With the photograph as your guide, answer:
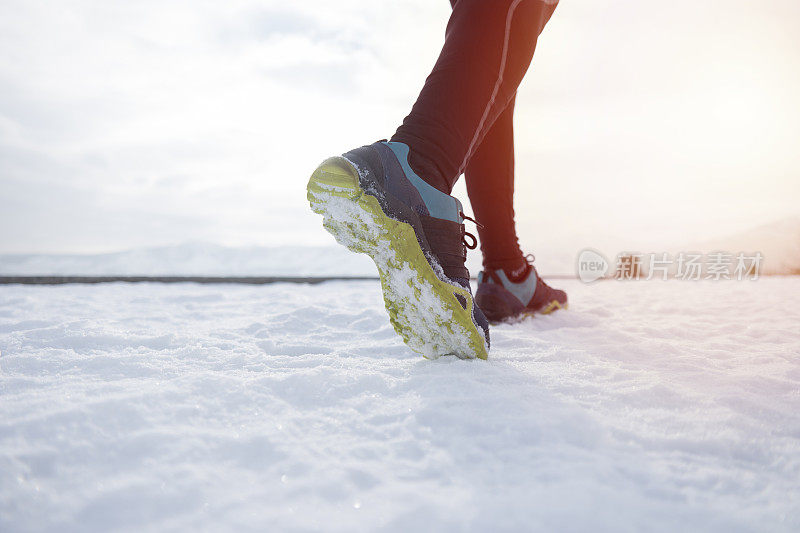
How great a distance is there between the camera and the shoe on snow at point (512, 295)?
5.05 feet

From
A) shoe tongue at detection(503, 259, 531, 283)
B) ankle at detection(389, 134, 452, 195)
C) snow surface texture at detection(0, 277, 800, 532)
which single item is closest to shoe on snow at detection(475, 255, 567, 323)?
shoe tongue at detection(503, 259, 531, 283)

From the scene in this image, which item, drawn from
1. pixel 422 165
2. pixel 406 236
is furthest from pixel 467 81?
pixel 406 236

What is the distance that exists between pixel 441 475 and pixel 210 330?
3.04ft

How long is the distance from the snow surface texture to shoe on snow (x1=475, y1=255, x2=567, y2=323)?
0.50 m

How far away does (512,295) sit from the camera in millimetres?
1575

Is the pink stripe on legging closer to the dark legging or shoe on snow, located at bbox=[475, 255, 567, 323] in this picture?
the dark legging

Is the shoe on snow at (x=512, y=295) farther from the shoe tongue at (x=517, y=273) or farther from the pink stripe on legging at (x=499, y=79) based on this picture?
the pink stripe on legging at (x=499, y=79)

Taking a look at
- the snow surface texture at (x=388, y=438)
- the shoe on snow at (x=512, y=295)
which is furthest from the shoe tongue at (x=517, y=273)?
the snow surface texture at (x=388, y=438)

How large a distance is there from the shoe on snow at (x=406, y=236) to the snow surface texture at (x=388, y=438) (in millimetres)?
73

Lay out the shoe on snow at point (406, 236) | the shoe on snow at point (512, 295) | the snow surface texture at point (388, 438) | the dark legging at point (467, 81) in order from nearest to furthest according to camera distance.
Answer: the snow surface texture at point (388, 438)
the shoe on snow at point (406, 236)
the dark legging at point (467, 81)
the shoe on snow at point (512, 295)

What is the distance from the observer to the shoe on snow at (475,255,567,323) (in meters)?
1.54

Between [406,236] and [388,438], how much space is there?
0.35 m

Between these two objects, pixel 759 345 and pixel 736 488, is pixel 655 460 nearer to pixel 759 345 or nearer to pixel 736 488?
pixel 736 488

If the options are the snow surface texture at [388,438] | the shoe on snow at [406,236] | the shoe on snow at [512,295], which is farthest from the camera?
the shoe on snow at [512,295]
